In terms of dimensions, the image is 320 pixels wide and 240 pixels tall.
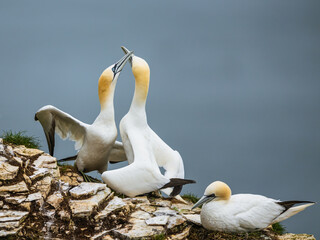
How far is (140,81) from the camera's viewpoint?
22.4 feet

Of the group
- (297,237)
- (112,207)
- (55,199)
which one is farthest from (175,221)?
(297,237)

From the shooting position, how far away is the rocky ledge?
5324 mm

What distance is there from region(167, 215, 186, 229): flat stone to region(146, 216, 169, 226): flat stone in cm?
5

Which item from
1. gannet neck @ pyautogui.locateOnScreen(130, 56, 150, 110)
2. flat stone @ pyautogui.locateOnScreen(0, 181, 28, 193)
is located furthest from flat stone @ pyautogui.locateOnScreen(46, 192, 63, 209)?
gannet neck @ pyautogui.locateOnScreen(130, 56, 150, 110)

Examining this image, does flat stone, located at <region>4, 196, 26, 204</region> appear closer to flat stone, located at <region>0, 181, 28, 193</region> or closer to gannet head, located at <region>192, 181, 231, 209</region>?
flat stone, located at <region>0, 181, 28, 193</region>

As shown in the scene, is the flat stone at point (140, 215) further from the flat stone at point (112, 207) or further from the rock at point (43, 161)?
the rock at point (43, 161)

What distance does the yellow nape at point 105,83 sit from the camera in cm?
693

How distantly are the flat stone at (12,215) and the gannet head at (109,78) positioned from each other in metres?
→ 2.23

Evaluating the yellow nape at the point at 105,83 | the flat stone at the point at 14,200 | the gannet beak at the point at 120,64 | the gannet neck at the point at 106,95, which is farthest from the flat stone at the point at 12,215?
the gannet beak at the point at 120,64

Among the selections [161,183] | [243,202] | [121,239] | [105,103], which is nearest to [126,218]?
[121,239]

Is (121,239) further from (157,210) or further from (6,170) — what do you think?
(6,170)

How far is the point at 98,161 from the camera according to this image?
7.32 metres

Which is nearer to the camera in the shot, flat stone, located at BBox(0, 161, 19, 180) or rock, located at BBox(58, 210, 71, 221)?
rock, located at BBox(58, 210, 71, 221)

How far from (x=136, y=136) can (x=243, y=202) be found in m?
1.83
